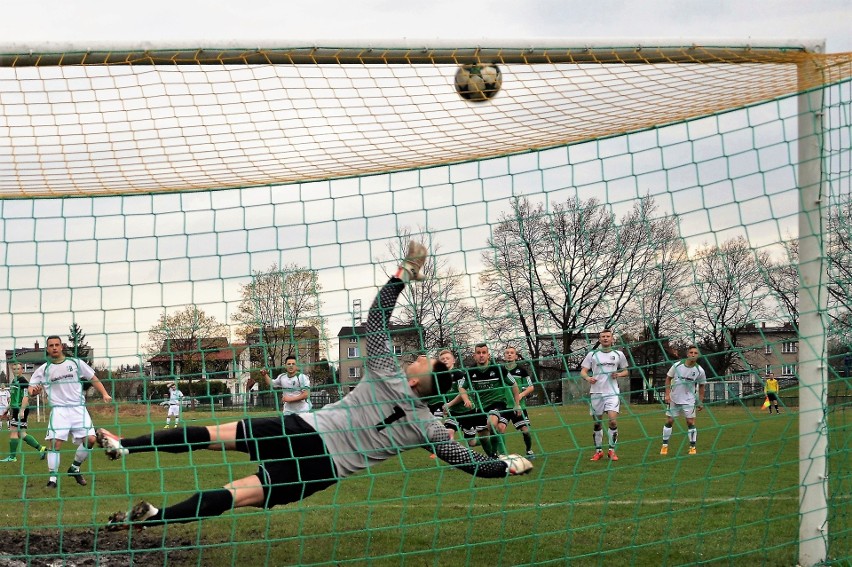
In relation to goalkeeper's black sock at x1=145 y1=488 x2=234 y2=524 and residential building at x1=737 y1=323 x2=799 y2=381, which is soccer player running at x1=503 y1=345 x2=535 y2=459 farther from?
goalkeeper's black sock at x1=145 y1=488 x2=234 y2=524

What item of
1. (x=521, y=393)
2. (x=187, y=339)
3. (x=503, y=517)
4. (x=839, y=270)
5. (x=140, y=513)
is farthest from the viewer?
(x=521, y=393)

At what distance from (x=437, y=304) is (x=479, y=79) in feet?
5.25

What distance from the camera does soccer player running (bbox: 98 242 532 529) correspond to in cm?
517

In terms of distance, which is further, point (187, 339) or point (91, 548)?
point (91, 548)

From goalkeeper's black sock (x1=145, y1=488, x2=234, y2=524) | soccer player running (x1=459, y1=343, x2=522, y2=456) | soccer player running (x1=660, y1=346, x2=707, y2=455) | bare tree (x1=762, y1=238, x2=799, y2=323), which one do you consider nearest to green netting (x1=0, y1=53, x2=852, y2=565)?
bare tree (x1=762, y1=238, x2=799, y2=323)

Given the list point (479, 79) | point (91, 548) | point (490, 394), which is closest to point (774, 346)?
point (479, 79)

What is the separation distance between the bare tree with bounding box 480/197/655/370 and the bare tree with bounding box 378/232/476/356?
18 cm

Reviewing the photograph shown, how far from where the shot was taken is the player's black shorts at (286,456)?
16.9 feet

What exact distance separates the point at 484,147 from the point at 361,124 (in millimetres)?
797

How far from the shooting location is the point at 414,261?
5.19 meters

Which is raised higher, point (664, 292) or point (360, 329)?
point (664, 292)

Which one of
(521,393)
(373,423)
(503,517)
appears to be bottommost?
(503,517)

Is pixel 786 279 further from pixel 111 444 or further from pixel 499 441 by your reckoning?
pixel 111 444

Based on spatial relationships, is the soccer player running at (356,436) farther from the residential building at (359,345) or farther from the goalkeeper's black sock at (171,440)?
the residential building at (359,345)
